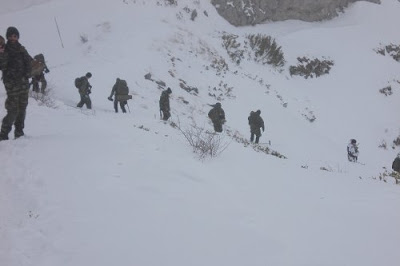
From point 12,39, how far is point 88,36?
48.9 ft

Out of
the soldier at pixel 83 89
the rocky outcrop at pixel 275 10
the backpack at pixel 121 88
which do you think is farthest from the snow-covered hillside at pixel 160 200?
the rocky outcrop at pixel 275 10

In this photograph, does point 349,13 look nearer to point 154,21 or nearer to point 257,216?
point 154,21

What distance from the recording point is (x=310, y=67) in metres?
25.2

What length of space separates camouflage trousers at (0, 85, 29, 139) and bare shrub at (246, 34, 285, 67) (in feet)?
64.2

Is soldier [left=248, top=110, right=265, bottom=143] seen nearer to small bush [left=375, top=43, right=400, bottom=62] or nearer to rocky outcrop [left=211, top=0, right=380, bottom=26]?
rocky outcrop [left=211, top=0, right=380, bottom=26]

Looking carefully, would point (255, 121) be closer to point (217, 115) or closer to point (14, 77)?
point (217, 115)

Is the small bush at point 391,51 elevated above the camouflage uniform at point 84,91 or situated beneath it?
situated beneath

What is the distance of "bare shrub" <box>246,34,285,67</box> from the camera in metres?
24.8

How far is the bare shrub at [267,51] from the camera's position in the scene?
24.8m

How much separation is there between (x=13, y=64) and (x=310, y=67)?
21266mm

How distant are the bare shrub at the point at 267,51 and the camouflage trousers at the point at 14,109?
64.2 ft

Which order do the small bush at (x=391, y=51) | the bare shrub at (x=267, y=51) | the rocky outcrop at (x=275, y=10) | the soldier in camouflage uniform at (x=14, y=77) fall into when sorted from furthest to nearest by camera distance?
the rocky outcrop at (x=275, y=10) < the small bush at (x=391, y=51) < the bare shrub at (x=267, y=51) < the soldier in camouflage uniform at (x=14, y=77)

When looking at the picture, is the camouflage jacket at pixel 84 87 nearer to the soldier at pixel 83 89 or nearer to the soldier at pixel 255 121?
the soldier at pixel 83 89

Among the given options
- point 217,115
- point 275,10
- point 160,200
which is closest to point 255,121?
point 217,115
